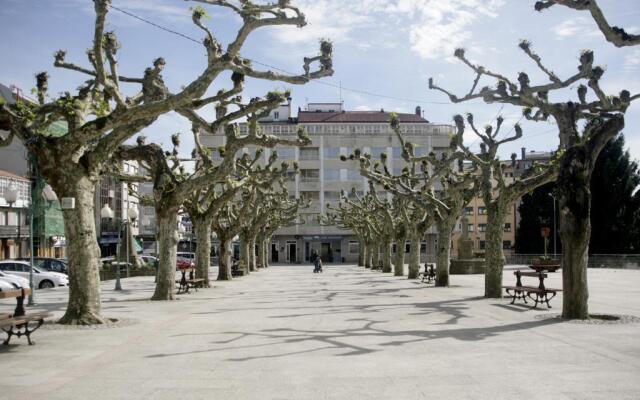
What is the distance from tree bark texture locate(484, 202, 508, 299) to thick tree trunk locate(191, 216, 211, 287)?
12.5 meters

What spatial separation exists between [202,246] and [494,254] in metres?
13.1

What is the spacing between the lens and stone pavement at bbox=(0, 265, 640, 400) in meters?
7.37

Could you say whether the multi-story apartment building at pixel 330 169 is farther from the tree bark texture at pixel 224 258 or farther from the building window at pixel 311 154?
the tree bark texture at pixel 224 258

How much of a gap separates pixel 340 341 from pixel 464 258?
33.5 metres

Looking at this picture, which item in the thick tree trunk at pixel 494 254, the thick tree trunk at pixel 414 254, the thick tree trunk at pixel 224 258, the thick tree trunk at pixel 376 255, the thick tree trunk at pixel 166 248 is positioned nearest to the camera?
the thick tree trunk at pixel 166 248

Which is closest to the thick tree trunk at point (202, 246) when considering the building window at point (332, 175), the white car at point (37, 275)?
the white car at point (37, 275)

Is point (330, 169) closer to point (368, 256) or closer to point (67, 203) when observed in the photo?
point (368, 256)

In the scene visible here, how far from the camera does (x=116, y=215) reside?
291 ft

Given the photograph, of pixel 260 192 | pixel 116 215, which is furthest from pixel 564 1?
pixel 116 215

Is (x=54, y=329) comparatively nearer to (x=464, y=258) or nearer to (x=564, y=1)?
(x=564, y=1)

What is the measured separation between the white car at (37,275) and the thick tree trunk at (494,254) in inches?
831

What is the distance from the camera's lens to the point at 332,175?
86438 mm

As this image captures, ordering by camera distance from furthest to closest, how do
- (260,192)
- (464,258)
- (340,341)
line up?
(464,258)
(260,192)
(340,341)

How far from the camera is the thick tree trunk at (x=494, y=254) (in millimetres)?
20422
